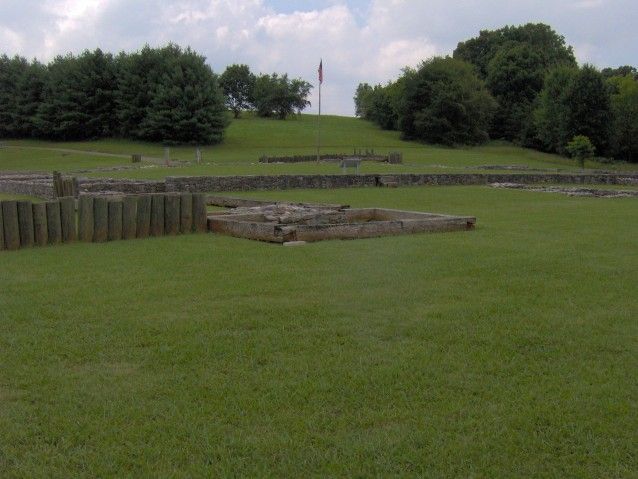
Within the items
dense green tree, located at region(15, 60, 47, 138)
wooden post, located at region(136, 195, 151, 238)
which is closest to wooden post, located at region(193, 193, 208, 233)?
wooden post, located at region(136, 195, 151, 238)

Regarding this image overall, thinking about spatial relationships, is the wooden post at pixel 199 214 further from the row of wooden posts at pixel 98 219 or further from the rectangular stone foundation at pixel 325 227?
the rectangular stone foundation at pixel 325 227

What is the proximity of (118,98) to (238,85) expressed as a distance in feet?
130

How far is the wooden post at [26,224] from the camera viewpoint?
1112 centimetres

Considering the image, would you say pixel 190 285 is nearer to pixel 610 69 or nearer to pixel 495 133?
pixel 495 133

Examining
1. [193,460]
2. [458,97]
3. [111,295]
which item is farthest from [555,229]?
[458,97]

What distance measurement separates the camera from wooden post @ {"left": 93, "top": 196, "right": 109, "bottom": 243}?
11758 mm

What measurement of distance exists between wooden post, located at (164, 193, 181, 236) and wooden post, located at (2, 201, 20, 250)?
2403 mm

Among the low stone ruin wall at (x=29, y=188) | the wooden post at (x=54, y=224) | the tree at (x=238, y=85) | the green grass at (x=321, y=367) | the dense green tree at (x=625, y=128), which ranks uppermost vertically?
the tree at (x=238, y=85)

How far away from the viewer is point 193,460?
396 centimetres

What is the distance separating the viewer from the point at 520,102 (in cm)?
7900

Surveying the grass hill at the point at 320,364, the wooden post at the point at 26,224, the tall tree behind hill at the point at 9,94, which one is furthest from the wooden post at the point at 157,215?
the tall tree behind hill at the point at 9,94

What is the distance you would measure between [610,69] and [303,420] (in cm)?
10664

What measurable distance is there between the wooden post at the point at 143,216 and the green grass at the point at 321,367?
2598 mm

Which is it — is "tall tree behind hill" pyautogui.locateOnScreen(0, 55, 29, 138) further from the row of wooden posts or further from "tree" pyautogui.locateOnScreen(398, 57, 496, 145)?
the row of wooden posts
